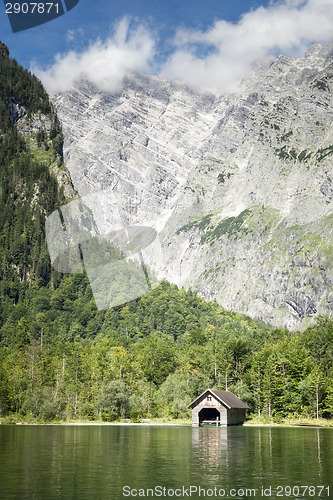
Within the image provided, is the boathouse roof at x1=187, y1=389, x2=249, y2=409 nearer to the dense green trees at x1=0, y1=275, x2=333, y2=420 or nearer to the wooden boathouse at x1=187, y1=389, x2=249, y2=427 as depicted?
the wooden boathouse at x1=187, y1=389, x2=249, y2=427

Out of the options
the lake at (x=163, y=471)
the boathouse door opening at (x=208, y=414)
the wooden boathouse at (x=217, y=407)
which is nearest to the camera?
the lake at (x=163, y=471)

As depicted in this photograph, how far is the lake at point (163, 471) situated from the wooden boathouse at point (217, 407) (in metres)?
37.2

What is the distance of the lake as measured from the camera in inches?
941

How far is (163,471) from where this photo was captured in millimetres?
30000

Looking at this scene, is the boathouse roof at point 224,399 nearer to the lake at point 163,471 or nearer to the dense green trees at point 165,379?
the dense green trees at point 165,379

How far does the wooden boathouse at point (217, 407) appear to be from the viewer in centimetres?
8316

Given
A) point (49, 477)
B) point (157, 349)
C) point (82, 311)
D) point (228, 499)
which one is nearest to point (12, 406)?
point (157, 349)

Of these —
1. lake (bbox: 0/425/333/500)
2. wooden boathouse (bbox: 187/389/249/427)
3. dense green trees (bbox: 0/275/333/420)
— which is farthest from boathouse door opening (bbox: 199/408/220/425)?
lake (bbox: 0/425/333/500)

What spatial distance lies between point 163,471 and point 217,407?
54.6 m

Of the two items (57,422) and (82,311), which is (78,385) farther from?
(82,311)

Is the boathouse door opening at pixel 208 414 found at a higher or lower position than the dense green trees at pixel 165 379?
lower

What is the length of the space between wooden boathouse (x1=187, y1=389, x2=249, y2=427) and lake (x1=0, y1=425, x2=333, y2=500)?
37.2 metres

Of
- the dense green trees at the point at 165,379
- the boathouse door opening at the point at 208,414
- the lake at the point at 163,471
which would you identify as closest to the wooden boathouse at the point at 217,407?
the boathouse door opening at the point at 208,414

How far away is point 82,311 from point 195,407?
11495 centimetres
